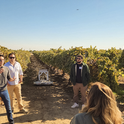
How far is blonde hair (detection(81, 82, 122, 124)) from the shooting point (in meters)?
1.13

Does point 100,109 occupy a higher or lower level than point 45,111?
higher

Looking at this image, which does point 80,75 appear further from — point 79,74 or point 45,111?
point 45,111

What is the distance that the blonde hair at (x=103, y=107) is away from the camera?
1126 millimetres

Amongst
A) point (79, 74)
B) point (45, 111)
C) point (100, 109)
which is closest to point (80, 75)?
point (79, 74)

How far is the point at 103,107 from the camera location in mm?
1128

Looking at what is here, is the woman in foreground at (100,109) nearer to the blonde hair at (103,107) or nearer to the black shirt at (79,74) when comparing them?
the blonde hair at (103,107)

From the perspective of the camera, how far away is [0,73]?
9.96 ft

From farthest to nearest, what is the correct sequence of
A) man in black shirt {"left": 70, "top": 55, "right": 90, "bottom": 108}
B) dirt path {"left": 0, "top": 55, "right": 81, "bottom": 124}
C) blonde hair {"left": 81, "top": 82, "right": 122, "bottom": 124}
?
1. man in black shirt {"left": 70, "top": 55, "right": 90, "bottom": 108}
2. dirt path {"left": 0, "top": 55, "right": 81, "bottom": 124}
3. blonde hair {"left": 81, "top": 82, "right": 122, "bottom": 124}

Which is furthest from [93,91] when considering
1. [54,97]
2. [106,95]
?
[54,97]

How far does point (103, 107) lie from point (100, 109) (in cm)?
4

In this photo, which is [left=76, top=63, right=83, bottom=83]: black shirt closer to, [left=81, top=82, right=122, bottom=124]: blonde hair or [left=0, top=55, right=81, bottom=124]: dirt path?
[left=0, top=55, right=81, bottom=124]: dirt path

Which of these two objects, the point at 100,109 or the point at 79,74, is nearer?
the point at 100,109

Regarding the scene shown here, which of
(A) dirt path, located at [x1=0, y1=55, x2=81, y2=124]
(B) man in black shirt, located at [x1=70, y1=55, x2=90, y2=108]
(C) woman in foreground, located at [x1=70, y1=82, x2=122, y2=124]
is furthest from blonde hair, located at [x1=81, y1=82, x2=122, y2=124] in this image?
(B) man in black shirt, located at [x1=70, y1=55, x2=90, y2=108]

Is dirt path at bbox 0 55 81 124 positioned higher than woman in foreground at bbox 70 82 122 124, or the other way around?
woman in foreground at bbox 70 82 122 124
